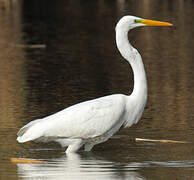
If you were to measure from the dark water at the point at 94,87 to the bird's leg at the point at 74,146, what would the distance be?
0.37 ft

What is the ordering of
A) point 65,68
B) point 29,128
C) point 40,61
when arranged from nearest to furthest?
point 29,128
point 65,68
point 40,61

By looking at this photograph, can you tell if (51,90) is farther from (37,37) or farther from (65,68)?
(37,37)

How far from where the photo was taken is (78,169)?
9297mm

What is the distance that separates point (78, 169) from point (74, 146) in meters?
0.89

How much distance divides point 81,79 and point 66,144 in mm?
6011

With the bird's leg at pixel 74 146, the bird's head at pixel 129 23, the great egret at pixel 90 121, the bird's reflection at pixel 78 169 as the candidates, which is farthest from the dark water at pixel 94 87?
the bird's head at pixel 129 23

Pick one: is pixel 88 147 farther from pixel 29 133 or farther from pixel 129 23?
pixel 129 23

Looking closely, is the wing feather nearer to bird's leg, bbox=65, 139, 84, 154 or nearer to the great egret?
the great egret

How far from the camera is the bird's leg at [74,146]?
10.1 m

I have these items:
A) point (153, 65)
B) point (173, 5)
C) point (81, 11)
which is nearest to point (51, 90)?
point (153, 65)

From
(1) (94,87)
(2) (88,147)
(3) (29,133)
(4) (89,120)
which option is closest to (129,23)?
(4) (89,120)

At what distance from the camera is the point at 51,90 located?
15.0 meters

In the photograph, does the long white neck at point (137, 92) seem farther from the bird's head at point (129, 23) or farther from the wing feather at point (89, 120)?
the bird's head at point (129, 23)

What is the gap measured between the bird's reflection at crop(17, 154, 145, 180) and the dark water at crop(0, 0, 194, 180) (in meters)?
0.01
